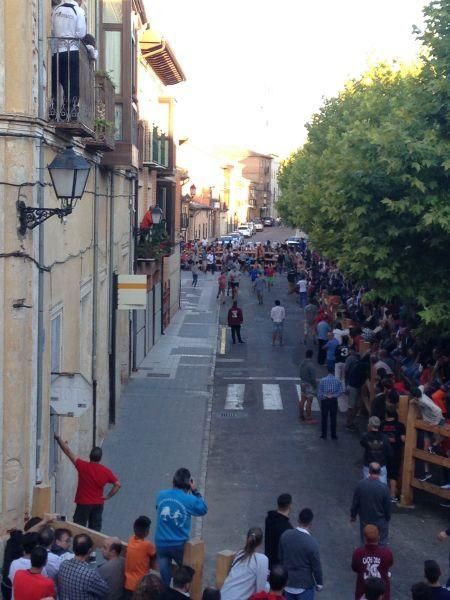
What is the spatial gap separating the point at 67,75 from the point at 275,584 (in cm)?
640

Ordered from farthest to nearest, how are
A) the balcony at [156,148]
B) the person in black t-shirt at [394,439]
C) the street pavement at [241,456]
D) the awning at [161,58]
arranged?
the balcony at [156,148]
the awning at [161,58]
the person in black t-shirt at [394,439]
the street pavement at [241,456]

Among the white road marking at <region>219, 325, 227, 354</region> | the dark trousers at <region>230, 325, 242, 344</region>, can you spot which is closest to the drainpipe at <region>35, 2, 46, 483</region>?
the white road marking at <region>219, 325, 227, 354</region>

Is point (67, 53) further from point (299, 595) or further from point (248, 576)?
point (299, 595)

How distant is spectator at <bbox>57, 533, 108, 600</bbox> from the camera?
7.37 m

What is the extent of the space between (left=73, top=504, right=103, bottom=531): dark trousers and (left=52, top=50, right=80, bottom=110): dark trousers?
14.8ft

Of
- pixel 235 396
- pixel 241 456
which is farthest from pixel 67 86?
pixel 235 396

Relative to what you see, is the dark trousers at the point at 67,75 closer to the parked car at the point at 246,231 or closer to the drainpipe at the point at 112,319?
the drainpipe at the point at 112,319

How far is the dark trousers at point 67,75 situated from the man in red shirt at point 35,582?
17.9 ft

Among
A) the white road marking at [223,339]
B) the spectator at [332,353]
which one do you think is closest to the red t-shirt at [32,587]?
the spectator at [332,353]

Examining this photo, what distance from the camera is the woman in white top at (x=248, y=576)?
25.1 ft

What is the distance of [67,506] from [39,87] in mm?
5794

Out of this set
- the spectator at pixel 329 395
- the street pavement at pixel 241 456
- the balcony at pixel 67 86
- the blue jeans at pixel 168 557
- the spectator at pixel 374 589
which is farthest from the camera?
the spectator at pixel 329 395

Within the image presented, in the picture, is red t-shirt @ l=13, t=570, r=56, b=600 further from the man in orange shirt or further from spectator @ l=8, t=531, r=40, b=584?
the man in orange shirt

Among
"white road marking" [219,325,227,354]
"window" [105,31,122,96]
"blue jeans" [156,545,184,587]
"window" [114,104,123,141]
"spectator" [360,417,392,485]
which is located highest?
"window" [105,31,122,96]
